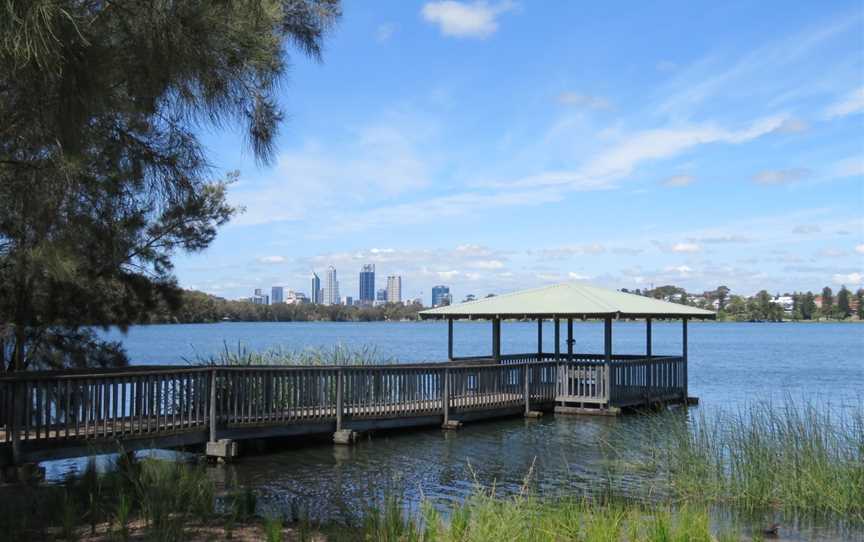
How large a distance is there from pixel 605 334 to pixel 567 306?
3.63ft

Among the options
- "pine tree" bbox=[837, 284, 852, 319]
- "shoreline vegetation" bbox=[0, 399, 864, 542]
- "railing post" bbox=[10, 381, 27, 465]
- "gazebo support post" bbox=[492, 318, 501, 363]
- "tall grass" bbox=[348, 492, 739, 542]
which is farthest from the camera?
"pine tree" bbox=[837, 284, 852, 319]

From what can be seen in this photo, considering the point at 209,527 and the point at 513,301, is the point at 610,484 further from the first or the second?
the point at 513,301

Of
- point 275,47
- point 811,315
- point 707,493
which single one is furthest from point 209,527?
point 811,315

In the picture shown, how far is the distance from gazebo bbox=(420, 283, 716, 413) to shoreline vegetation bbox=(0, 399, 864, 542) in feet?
22.7

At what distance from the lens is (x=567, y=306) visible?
2030cm

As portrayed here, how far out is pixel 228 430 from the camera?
13.4 metres

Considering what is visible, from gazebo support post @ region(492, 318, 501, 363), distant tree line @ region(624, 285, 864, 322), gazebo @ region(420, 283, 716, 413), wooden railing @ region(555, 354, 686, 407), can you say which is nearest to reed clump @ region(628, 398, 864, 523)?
gazebo @ region(420, 283, 716, 413)

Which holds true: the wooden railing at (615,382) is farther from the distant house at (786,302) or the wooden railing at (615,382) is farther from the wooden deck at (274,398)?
the distant house at (786,302)

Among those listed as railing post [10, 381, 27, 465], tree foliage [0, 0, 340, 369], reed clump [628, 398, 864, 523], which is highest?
tree foliage [0, 0, 340, 369]

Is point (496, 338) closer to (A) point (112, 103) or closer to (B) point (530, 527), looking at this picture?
(B) point (530, 527)

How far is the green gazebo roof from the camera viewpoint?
1989 centimetres

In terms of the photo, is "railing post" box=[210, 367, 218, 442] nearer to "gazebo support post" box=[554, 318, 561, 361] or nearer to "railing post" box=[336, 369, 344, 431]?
"railing post" box=[336, 369, 344, 431]

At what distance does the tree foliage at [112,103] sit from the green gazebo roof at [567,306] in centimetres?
1099

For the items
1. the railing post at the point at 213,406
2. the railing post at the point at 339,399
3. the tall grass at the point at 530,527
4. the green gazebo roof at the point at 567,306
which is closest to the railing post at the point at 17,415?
the railing post at the point at 213,406
